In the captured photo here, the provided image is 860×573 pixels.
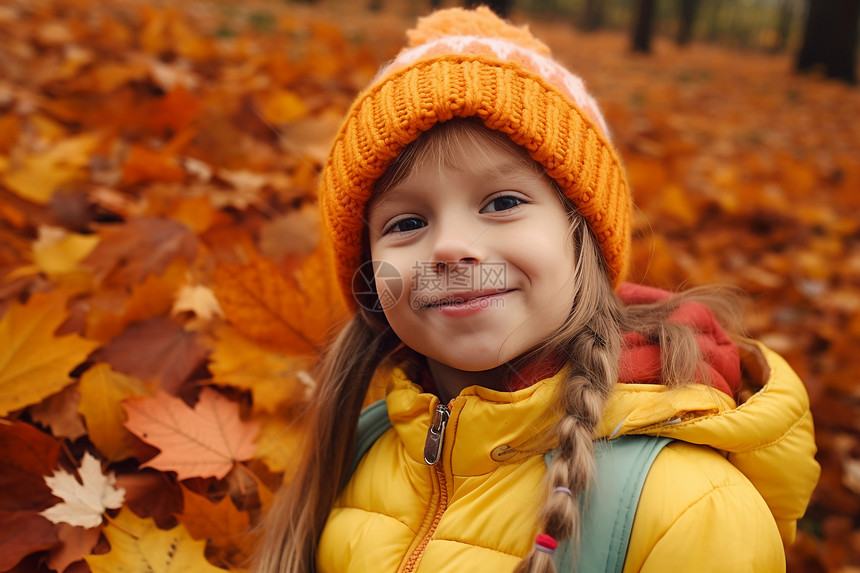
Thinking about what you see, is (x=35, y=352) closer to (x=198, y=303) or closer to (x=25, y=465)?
(x=25, y=465)

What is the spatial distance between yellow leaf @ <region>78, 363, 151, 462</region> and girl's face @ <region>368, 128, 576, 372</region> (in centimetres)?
75

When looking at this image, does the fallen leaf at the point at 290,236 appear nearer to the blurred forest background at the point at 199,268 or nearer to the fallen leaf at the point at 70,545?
the blurred forest background at the point at 199,268

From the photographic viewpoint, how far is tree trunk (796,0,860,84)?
306 inches

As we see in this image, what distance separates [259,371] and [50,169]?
1.33 m

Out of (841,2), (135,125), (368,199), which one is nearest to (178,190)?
(135,125)

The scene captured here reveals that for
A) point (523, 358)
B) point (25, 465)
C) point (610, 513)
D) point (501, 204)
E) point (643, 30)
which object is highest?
point (501, 204)

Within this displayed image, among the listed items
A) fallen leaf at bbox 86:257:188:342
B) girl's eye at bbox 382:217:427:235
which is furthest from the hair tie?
fallen leaf at bbox 86:257:188:342

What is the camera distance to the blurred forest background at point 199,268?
54.6 inches

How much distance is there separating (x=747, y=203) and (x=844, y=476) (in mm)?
1777

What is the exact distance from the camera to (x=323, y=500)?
54.3 inches

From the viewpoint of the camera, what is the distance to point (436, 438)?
117cm

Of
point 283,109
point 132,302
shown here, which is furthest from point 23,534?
point 283,109

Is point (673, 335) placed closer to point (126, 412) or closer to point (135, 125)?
point (126, 412)

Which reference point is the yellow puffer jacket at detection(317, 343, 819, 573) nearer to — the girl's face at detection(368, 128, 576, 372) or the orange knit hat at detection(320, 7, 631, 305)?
the girl's face at detection(368, 128, 576, 372)
